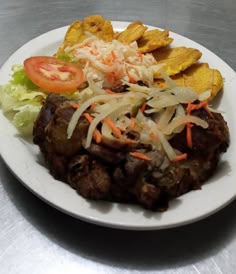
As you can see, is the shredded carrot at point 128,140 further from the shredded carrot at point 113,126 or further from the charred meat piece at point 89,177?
the charred meat piece at point 89,177

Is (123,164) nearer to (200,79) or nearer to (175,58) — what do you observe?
(200,79)

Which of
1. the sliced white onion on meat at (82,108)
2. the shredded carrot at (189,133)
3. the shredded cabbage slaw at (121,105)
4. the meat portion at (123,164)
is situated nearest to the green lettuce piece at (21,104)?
the shredded cabbage slaw at (121,105)

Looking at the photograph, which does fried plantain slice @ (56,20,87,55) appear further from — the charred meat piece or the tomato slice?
the charred meat piece

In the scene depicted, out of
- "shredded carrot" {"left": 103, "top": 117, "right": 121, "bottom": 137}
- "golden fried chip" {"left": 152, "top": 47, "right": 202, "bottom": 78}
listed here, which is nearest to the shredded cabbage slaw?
"shredded carrot" {"left": 103, "top": 117, "right": 121, "bottom": 137}

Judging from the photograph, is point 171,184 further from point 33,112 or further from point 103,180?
point 33,112

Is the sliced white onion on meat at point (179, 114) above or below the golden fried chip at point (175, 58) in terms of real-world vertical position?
above

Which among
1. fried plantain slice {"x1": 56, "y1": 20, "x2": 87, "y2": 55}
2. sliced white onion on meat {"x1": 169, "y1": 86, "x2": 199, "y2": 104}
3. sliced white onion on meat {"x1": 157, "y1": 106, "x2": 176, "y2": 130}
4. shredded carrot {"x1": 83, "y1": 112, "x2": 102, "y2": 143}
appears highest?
sliced white onion on meat {"x1": 169, "y1": 86, "x2": 199, "y2": 104}

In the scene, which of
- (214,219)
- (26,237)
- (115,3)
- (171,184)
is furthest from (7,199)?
(115,3)
